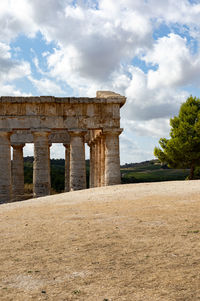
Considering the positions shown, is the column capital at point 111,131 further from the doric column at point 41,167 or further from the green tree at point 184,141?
the green tree at point 184,141

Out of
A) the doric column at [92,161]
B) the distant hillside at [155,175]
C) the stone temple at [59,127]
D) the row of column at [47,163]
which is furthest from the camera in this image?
the distant hillside at [155,175]

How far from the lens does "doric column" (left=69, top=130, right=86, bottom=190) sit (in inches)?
1031

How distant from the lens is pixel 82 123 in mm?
26812

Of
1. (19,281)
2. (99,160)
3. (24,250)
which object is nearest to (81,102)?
(99,160)

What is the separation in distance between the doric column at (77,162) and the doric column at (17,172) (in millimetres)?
10526

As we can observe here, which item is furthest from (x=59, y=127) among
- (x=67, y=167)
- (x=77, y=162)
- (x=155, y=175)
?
(x=155, y=175)

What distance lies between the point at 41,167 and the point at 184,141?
57.1 ft

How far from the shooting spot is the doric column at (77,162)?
1031 inches

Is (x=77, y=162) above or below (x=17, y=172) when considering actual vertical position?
above

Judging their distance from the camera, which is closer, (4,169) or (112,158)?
(4,169)

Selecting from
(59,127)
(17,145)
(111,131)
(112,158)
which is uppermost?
(59,127)

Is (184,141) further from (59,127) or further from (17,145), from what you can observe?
(17,145)

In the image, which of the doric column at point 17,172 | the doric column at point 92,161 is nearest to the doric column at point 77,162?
the doric column at point 92,161

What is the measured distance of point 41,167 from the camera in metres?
25.9
